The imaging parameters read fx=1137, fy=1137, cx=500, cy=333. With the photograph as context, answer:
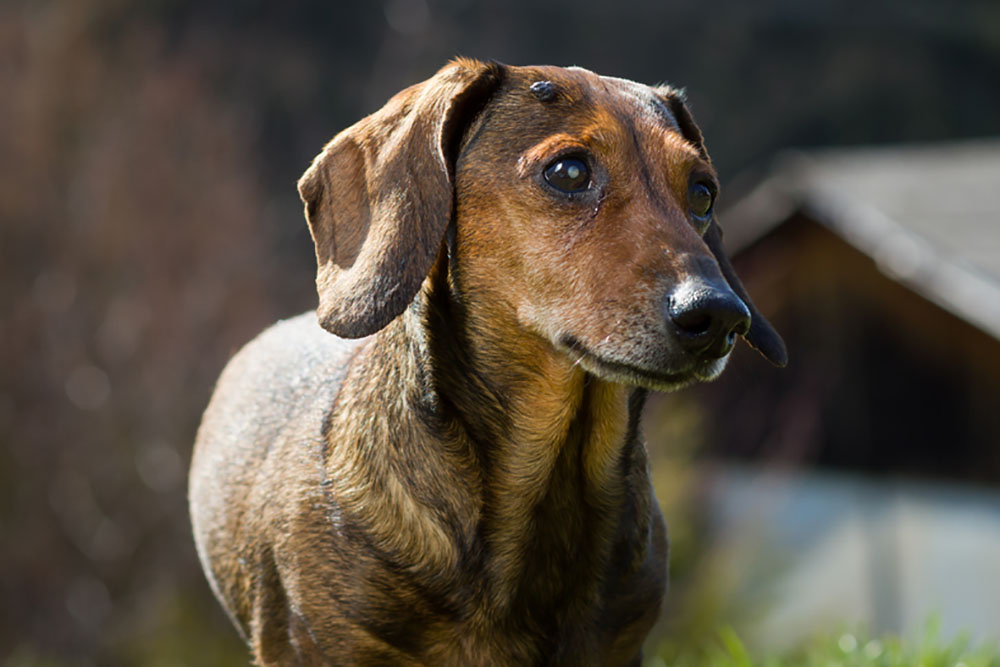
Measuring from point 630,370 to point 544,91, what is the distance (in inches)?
23.0

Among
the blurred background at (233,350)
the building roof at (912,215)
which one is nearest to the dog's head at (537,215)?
the blurred background at (233,350)

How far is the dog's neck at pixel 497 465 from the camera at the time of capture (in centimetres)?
222

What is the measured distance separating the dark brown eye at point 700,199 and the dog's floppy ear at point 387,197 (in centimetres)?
46

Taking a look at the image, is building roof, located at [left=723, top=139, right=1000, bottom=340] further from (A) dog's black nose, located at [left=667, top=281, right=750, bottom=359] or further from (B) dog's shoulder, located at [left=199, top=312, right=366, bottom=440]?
(A) dog's black nose, located at [left=667, top=281, right=750, bottom=359]

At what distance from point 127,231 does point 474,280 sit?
9.98 meters

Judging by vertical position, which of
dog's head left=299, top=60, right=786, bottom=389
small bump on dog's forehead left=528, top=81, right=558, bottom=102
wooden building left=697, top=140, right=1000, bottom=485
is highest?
small bump on dog's forehead left=528, top=81, right=558, bottom=102

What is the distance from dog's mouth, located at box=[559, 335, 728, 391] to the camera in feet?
6.55

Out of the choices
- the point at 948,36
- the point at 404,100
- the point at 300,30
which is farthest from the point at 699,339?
the point at 948,36

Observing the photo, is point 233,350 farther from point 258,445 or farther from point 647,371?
point 647,371

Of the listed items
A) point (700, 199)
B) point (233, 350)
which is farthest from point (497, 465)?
point (233, 350)

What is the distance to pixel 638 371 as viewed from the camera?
2.01 m

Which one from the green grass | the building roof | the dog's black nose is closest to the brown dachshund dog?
the dog's black nose

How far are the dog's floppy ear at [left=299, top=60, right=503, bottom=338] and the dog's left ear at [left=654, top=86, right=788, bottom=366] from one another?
43 cm

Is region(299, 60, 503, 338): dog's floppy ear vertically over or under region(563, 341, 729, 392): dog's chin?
over
